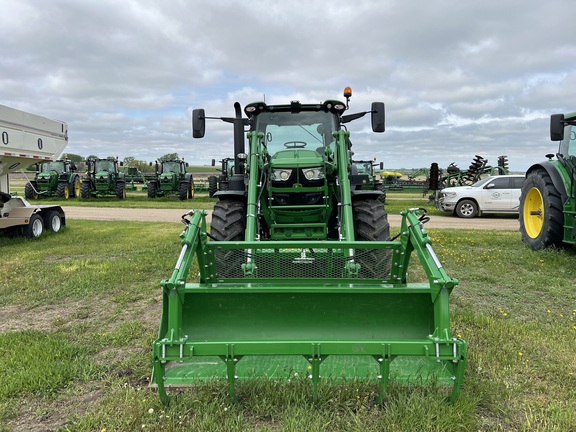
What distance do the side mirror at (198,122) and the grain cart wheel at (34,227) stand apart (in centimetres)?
595

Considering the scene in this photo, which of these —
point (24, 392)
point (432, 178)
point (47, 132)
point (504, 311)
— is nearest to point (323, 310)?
point (24, 392)

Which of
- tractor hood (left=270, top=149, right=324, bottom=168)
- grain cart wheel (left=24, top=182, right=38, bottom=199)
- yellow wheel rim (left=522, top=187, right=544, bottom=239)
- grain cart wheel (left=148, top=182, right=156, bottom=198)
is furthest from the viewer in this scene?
grain cart wheel (left=148, top=182, right=156, bottom=198)

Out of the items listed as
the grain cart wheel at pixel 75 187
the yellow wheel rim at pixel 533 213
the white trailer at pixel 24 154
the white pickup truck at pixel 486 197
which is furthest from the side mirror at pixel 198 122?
the grain cart wheel at pixel 75 187

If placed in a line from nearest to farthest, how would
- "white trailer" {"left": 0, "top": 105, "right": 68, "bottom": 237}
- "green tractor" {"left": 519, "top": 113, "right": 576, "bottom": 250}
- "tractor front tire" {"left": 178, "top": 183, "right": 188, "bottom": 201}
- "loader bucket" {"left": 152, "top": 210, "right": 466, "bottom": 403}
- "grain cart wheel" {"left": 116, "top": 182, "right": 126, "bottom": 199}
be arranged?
"loader bucket" {"left": 152, "top": 210, "right": 466, "bottom": 403} → "green tractor" {"left": 519, "top": 113, "right": 576, "bottom": 250} → "white trailer" {"left": 0, "top": 105, "right": 68, "bottom": 237} → "tractor front tire" {"left": 178, "top": 183, "right": 188, "bottom": 201} → "grain cart wheel" {"left": 116, "top": 182, "right": 126, "bottom": 199}

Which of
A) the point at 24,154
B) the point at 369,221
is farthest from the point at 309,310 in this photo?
the point at 24,154

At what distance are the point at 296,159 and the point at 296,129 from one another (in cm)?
84

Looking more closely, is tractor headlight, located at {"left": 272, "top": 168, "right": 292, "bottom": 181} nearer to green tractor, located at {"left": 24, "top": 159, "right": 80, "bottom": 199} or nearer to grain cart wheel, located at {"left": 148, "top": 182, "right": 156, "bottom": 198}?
grain cart wheel, located at {"left": 148, "top": 182, "right": 156, "bottom": 198}

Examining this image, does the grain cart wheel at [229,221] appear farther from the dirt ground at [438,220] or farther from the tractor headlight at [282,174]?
the dirt ground at [438,220]

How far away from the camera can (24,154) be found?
909 centimetres

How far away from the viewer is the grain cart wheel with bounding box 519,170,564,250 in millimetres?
7113

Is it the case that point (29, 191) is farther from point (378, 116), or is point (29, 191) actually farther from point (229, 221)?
point (378, 116)

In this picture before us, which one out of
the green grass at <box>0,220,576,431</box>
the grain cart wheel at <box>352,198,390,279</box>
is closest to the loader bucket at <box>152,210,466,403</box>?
the green grass at <box>0,220,576,431</box>

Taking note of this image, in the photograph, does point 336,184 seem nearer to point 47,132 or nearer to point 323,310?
point 323,310

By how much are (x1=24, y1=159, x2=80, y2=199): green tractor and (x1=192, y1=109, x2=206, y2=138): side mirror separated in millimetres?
20686
